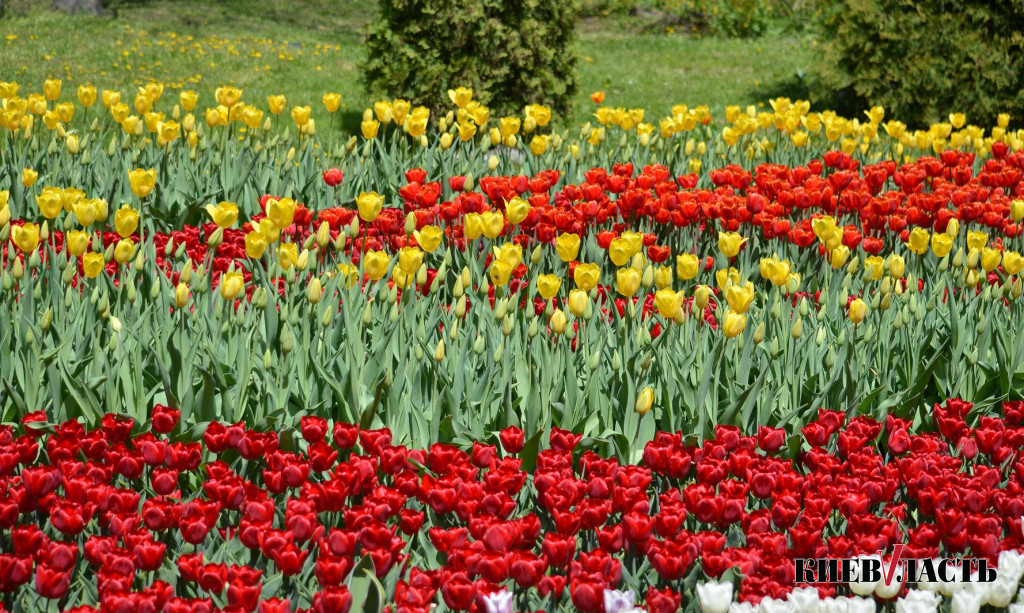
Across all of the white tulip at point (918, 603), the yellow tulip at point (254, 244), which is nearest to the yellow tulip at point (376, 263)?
the yellow tulip at point (254, 244)

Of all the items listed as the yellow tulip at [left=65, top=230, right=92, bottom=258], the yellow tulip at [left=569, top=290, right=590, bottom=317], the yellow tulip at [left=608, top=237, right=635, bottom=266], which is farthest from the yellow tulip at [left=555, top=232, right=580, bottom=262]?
the yellow tulip at [left=65, top=230, right=92, bottom=258]

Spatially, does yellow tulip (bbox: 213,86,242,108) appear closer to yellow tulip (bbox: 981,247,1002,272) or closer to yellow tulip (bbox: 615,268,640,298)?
yellow tulip (bbox: 615,268,640,298)

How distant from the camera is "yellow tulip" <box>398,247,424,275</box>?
3.08 m

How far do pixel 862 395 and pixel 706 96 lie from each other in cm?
966

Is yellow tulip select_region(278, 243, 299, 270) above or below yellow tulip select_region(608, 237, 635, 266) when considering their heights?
above

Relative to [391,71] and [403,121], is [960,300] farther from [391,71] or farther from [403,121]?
[391,71]

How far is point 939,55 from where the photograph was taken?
8.55 metres

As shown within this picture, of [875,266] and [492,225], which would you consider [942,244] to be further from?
[492,225]

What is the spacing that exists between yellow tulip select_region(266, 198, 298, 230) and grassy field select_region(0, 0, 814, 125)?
6.78 meters

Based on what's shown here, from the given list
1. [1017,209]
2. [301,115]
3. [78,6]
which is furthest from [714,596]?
[78,6]

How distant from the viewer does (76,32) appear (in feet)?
42.8

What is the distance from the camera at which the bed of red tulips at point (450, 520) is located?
1.88 meters

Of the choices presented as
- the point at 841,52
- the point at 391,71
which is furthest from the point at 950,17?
the point at 391,71

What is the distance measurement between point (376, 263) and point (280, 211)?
37 cm
